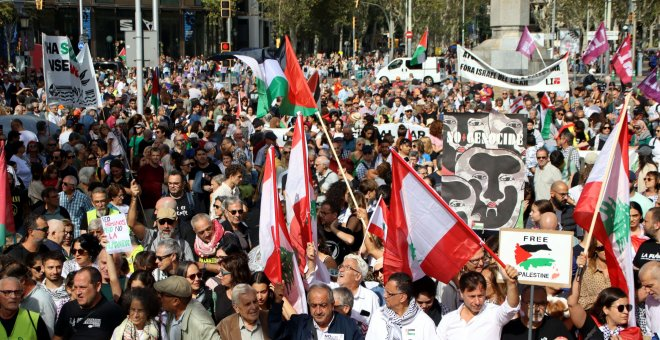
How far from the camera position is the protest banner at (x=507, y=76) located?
16.4 m

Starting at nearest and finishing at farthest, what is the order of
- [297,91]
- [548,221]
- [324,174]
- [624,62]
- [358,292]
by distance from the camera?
[358,292] → [548,221] → [297,91] → [324,174] → [624,62]

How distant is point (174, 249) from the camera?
7645 millimetres

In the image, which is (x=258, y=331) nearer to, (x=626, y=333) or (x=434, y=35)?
(x=626, y=333)

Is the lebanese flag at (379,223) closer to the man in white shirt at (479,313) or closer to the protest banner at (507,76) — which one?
the man in white shirt at (479,313)

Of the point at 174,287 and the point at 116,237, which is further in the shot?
the point at 116,237

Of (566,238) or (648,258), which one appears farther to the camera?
(648,258)

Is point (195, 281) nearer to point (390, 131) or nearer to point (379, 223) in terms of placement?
point (379, 223)

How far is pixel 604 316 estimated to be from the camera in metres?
6.82

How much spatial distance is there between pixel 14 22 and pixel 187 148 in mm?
48843

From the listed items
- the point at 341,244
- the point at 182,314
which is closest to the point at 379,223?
the point at 341,244

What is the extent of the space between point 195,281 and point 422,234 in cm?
157

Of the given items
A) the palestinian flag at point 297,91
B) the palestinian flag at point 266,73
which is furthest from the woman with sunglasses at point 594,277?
the palestinian flag at point 266,73

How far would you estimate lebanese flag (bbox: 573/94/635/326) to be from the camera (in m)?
7.33

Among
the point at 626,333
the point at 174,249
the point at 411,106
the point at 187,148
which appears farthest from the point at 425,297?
the point at 411,106
